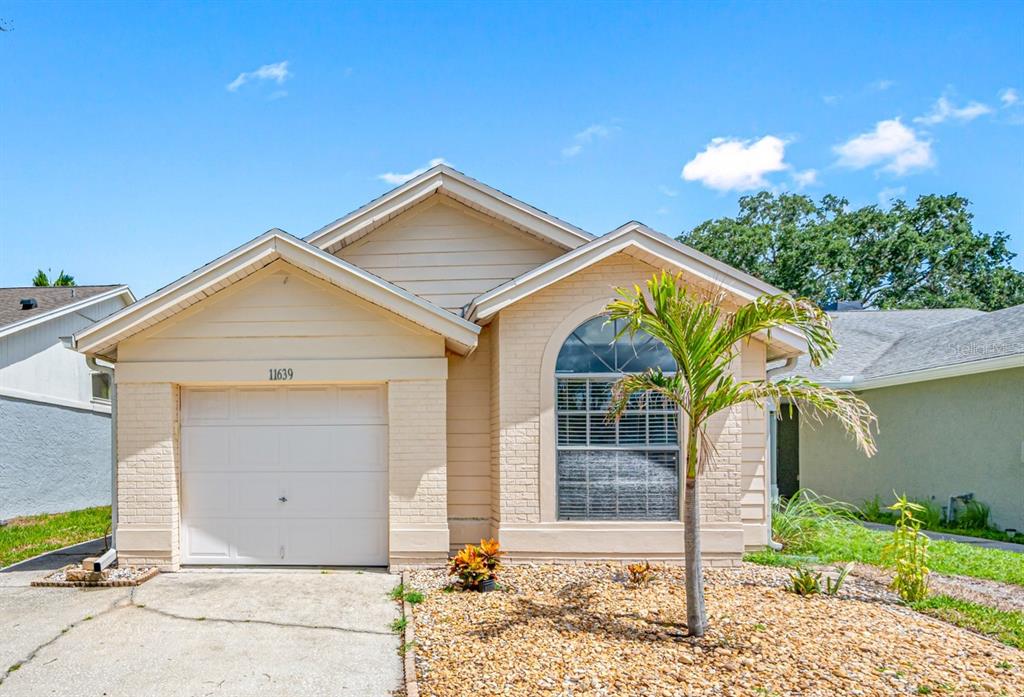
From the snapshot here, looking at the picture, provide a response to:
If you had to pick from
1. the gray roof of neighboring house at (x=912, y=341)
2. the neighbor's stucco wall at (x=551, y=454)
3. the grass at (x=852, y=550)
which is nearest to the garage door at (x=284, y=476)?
the neighbor's stucco wall at (x=551, y=454)

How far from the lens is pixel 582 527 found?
350 inches

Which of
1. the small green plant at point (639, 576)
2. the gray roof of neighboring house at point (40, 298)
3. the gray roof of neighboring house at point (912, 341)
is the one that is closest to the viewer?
the small green plant at point (639, 576)

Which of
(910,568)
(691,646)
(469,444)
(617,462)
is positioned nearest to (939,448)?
(910,568)

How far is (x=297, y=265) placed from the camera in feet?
28.4

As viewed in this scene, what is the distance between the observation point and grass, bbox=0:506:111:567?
35.1 ft

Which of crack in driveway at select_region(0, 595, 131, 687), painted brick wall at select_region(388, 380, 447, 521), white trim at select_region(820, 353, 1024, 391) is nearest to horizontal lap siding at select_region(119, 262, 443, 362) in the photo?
painted brick wall at select_region(388, 380, 447, 521)

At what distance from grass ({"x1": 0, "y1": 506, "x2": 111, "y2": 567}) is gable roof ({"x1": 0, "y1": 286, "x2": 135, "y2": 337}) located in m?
4.00

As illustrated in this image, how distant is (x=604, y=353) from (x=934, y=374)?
7628 mm

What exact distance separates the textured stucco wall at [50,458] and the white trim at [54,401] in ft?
0.34

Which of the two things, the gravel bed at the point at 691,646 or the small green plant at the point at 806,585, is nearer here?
the gravel bed at the point at 691,646

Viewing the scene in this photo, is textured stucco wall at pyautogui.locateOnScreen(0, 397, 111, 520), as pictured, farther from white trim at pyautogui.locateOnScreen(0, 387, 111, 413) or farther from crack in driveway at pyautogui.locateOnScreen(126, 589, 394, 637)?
crack in driveway at pyautogui.locateOnScreen(126, 589, 394, 637)

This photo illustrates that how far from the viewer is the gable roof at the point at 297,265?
8.48m

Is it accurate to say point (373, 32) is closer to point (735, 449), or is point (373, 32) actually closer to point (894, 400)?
point (735, 449)

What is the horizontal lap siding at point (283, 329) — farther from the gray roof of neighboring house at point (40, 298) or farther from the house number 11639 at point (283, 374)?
the gray roof of neighboring house at point (40, 298)
